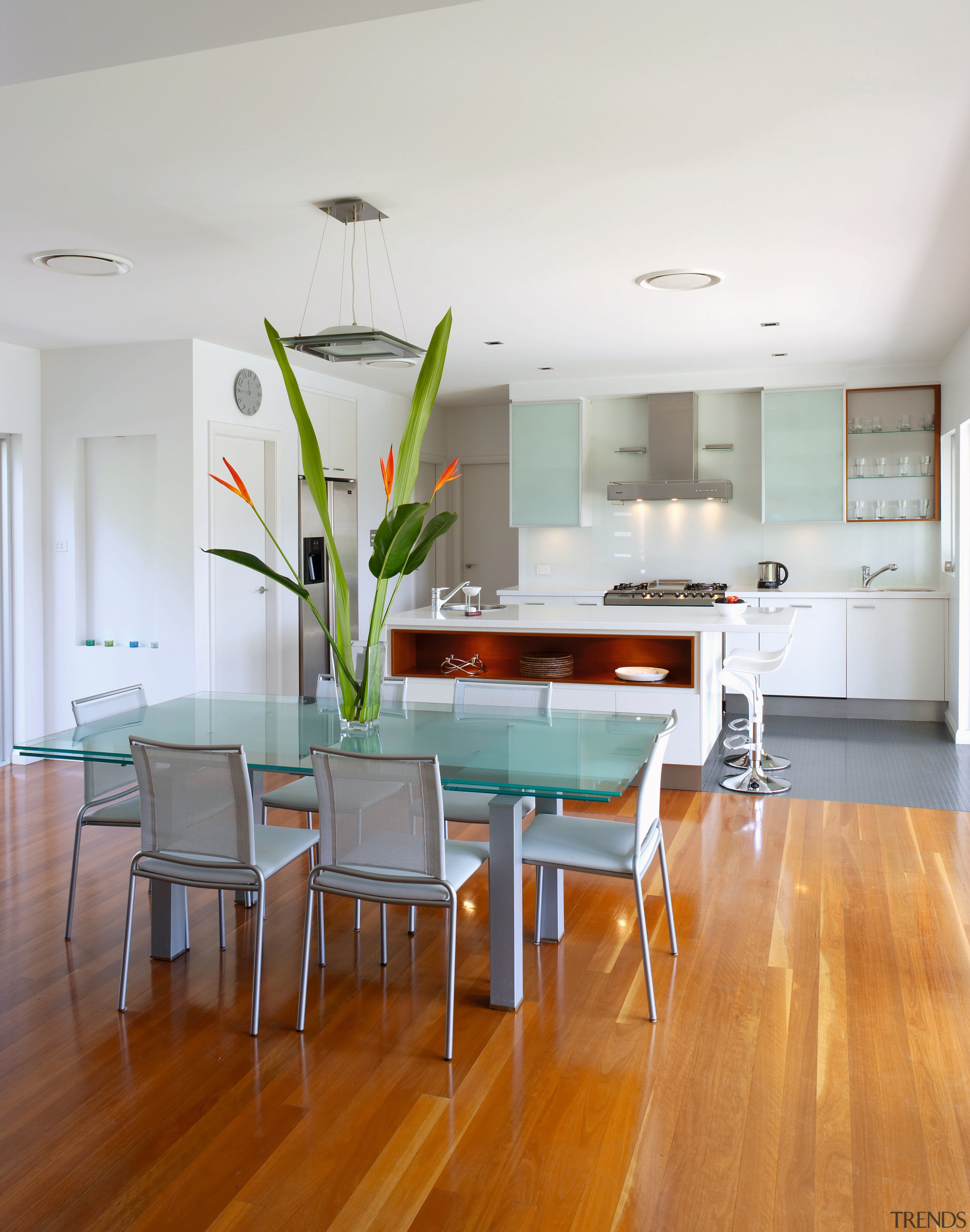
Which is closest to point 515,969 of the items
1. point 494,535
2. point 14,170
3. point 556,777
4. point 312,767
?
point 556,777

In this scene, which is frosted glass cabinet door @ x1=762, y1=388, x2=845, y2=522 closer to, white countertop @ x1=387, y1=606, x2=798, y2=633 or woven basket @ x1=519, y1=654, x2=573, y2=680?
white countertop @ x1=387, y1=606, x2=798, y2=633

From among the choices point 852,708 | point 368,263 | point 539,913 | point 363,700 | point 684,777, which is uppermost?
point 368,263

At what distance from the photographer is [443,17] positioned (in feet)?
7.59

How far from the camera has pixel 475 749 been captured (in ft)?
A: 9.98

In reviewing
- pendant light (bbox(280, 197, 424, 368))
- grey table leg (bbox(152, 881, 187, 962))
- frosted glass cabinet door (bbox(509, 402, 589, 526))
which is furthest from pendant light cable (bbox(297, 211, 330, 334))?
frosted glass cabinet door (bbox(509, 402, 589, 526))

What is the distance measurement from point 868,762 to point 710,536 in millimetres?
2742

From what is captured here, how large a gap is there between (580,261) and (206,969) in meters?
3.36

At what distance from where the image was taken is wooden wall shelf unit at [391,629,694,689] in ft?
17.6

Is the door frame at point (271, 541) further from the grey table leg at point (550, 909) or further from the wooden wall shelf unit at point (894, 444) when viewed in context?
the wooden wall shelf unit at point (894, 444)

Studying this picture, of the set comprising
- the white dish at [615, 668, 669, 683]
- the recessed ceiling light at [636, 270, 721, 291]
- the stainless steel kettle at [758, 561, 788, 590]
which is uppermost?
the recessed ceiling light at [636, 270, 721, 291]

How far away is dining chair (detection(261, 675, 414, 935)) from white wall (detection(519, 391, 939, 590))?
4.55 m

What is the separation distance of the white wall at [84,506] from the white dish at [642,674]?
2.83 m

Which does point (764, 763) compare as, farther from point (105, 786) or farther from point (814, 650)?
point (105, 786)

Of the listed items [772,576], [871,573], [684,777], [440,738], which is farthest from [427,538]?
[871,573]
